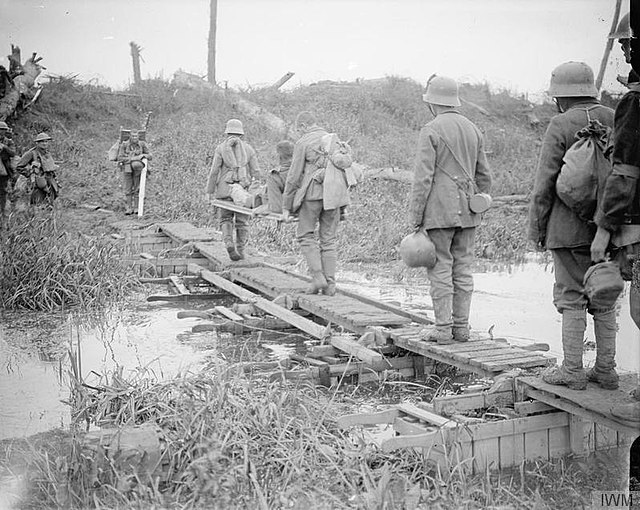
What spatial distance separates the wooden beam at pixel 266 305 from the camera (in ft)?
21.9

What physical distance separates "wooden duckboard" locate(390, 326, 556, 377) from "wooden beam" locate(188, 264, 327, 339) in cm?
100

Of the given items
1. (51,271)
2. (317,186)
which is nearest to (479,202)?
(317,186)

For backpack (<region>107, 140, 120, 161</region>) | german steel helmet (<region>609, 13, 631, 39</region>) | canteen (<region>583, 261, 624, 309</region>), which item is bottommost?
canteen (<region>583, 261, 624, 309</region>)

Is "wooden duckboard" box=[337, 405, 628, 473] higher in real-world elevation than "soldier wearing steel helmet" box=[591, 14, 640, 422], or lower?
lower

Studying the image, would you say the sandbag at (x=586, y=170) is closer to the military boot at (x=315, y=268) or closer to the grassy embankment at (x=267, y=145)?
the military boot at (x=315, y=268)

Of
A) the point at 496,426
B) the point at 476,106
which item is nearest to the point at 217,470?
the point at 496,426

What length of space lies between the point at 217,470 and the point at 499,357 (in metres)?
2.24

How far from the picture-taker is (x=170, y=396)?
4594 millimetres

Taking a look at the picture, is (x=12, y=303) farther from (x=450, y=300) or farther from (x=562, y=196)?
(x=562, y=196)

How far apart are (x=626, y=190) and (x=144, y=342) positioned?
4.40 metres

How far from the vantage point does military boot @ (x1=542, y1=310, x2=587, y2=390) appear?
4.29 meters

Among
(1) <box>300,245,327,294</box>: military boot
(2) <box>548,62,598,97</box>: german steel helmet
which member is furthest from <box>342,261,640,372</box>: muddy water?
(2) <box>548,62,598,97</box>: german steel helmet

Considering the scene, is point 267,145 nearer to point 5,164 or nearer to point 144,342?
point 5,164

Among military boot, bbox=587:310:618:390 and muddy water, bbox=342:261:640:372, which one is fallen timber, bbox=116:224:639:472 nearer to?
military boot, bbox=587:310:618:390
